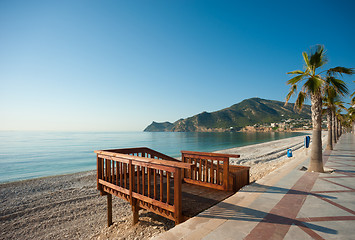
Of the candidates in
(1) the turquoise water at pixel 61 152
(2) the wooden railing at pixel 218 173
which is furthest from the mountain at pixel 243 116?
(2) the wooden railing at pixel 218 173

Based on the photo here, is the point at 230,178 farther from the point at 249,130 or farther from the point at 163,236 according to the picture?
the point at 249,130

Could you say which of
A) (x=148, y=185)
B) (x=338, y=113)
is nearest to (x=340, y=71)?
(x=148, y=185)

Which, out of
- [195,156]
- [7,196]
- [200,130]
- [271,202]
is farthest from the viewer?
[200,130]

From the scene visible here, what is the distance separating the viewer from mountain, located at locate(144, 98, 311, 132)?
167 m

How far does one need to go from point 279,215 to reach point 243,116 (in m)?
183

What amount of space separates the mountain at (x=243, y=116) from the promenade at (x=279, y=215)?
161m

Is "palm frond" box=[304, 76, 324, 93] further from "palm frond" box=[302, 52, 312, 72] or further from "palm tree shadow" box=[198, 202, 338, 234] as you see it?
"palm tree shadow" box=[198, 202, 338, 234]

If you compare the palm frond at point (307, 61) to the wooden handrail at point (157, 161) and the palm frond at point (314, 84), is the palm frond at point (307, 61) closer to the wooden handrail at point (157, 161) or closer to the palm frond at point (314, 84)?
the palm frond at point (314, 84)

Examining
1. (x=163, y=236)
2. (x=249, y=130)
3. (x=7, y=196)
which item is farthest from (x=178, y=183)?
(x=249, y=130)

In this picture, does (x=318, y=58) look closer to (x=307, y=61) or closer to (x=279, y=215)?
(x=307, y=61)

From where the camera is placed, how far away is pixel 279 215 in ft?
12.0

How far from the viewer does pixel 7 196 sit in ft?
36.6

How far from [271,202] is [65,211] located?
8.79 meters

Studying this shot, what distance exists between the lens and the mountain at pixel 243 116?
167m
